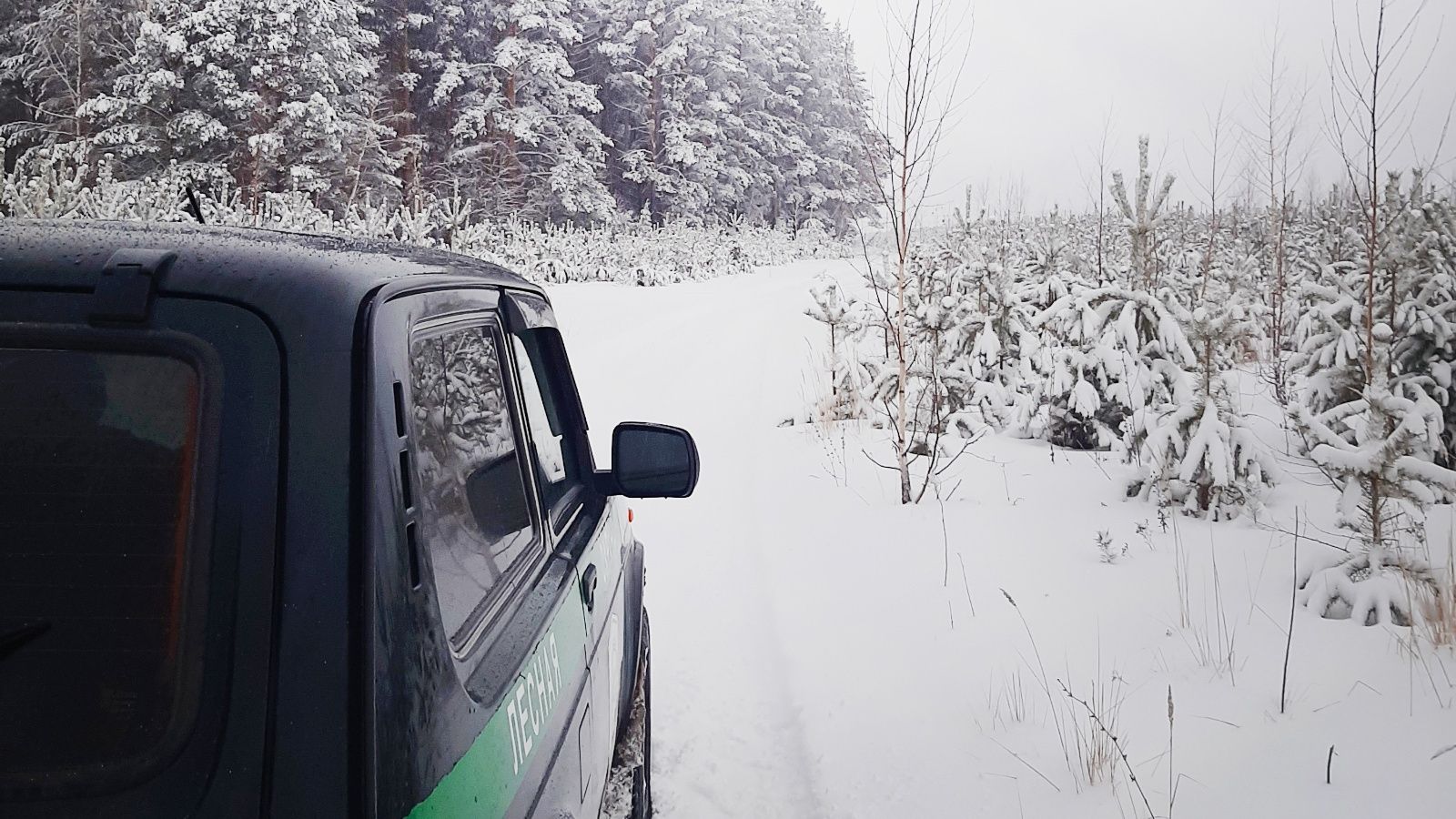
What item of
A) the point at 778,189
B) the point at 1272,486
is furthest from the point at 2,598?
the point at 778,189

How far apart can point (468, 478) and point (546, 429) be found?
0.88 m

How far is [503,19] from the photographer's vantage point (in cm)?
3181

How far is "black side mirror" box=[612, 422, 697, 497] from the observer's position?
221 cm

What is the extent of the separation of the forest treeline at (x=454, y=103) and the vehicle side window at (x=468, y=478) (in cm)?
436

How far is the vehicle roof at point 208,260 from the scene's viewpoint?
3.16 ft

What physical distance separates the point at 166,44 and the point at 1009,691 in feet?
83.8

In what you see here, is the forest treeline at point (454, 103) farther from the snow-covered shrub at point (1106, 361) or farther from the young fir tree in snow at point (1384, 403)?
the young fir tree in snow at point (1384, 403)

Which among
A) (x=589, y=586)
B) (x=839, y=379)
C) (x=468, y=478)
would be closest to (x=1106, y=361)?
(x=839, y=379)

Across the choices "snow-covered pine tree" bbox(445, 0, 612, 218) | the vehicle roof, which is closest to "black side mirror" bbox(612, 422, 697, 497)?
the vehicle roof

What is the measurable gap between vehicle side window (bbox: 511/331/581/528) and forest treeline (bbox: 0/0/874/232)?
145 inches

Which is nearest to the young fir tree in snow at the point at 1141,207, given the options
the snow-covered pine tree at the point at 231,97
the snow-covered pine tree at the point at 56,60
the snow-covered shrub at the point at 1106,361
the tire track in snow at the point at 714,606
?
the snow-covered shrub at the point at 1106,361

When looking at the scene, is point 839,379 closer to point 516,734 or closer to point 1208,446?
point 1208,446

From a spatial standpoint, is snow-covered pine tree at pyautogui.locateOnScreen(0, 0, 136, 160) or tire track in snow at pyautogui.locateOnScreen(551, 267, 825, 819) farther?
snow-covered pine tree at pyautogui.locateOnScreen(0, 0, 136, 160)

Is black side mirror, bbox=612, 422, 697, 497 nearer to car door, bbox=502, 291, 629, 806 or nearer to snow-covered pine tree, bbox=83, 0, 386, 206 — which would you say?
car door, bbox=502, 291, 629, 806
